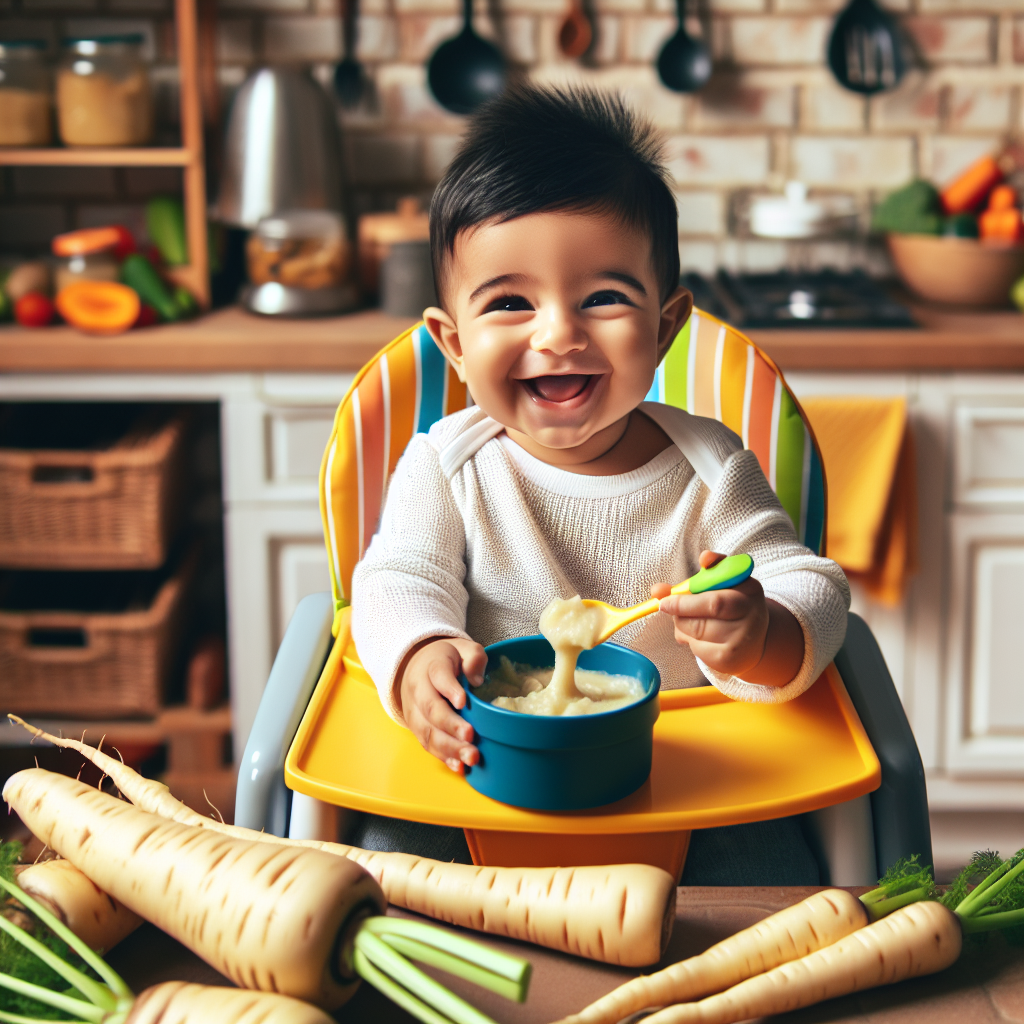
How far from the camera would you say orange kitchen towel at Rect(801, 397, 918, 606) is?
1.87 meters

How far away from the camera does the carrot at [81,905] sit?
0.65 metres

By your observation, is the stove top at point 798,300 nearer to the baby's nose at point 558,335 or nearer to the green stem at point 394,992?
the baby's nose at point 558,335

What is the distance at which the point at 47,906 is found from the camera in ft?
2.14

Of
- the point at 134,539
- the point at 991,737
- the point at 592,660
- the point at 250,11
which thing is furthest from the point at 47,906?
the point at 250,11

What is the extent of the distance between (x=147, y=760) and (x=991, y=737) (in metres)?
1.52

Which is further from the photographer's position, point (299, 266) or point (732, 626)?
point (299, 266)

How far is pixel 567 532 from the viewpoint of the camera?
1.04m

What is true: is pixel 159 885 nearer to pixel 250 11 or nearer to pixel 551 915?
pixel 551 915

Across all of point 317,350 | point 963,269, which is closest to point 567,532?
point 317,350

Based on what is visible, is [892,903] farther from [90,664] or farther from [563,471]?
[90,664]

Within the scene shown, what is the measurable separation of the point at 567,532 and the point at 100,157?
139cm

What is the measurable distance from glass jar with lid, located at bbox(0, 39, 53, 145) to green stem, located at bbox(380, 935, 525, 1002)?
1.86 metres

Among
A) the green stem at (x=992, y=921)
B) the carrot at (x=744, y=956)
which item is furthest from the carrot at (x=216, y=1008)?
the green stem at (x=992, y=921)

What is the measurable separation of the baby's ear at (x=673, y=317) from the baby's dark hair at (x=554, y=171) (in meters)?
0.02
